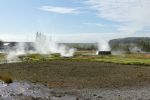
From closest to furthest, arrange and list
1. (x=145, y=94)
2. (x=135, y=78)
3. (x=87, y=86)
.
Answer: (x=145, y=94)
(x=87, y=86)
(x=135, y=78)

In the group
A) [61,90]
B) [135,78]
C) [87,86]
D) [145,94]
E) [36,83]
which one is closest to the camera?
[145,94]

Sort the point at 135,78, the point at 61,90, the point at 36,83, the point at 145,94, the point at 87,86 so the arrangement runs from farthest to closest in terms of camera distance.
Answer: the point at 135,78, the point at 36,83, the point at 87,86, the point at 61,90, the point at 145,94

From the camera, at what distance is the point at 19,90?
39.3m

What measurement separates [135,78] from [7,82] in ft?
62.8

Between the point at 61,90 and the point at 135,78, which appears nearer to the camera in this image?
the point at 61,90

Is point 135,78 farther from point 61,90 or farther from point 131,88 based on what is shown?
point 61,90

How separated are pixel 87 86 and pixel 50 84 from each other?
5.10 metres

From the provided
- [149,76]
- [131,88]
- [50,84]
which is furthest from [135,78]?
[50,84]

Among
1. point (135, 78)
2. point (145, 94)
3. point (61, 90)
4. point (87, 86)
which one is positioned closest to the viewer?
point (145, 94)

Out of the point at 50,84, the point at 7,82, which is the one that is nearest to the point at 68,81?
the point at 50,84

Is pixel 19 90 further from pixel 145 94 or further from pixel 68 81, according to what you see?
pixel 145 94

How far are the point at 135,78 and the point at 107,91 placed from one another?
47.3ft

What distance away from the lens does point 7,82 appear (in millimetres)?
47750

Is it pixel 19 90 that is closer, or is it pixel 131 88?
pixel 19 90
